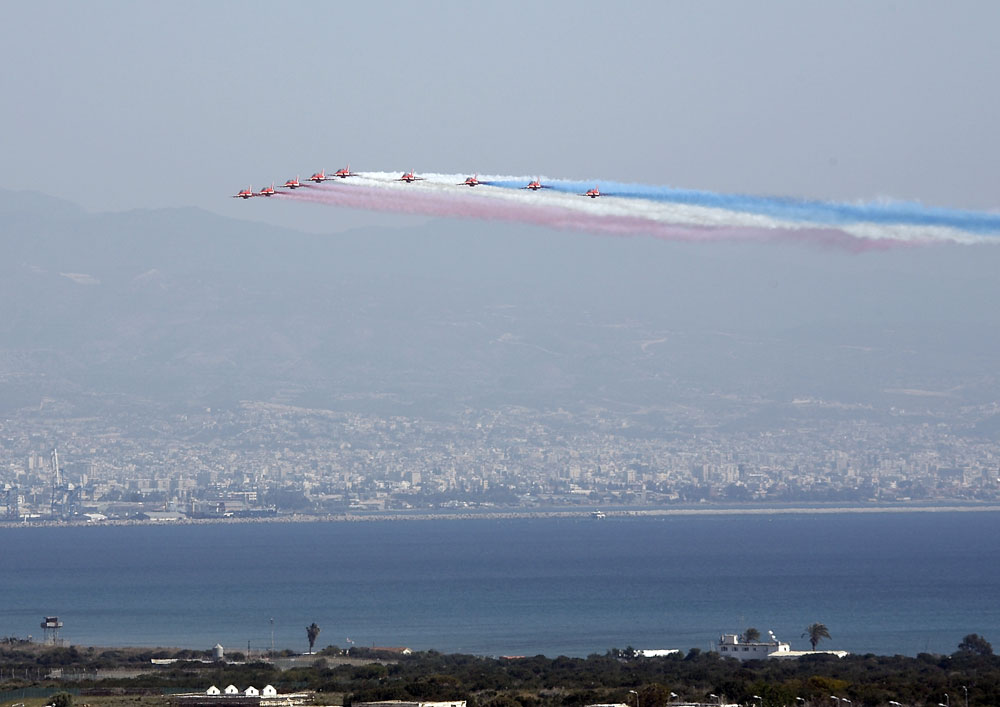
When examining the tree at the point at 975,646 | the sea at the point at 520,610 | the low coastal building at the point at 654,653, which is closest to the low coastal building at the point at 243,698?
the low coastal building at the point at 654,653

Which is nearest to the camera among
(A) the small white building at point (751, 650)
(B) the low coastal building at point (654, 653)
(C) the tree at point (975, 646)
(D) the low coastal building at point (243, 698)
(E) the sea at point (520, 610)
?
(D) the low coastal building at point (243, 698)

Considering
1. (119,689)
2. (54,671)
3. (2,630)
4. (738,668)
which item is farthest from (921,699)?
(2,630)

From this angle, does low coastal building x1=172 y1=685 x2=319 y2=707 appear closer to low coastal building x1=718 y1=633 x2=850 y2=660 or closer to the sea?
low coastal building x1=718 y1=633 x2=850 y2=660

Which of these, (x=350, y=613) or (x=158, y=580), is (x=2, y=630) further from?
(x=158, y=580)

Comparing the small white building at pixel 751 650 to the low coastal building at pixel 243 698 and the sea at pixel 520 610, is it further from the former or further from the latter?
the low coastal building at pixel 243 698

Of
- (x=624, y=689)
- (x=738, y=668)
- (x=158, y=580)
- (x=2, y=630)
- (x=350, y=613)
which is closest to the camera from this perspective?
(x=624, y=689)

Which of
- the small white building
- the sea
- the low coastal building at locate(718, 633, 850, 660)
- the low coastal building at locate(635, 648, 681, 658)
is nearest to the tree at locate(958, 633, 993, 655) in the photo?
the sea

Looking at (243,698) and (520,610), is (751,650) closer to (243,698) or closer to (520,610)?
(243,698)

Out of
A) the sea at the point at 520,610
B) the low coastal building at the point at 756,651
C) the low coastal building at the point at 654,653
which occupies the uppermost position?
the sea at the point at 520,610

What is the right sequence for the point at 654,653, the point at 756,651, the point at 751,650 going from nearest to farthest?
the point at 756,651
the point at 751,650
the point at 654,653

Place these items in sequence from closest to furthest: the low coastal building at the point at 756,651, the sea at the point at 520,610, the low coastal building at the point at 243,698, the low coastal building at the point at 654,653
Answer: the low coastal building at the point at 243,698 < the low coastal building at the point at 756,651 < the low coastal building at the point at 654,653 < the sea at the point at 520,610

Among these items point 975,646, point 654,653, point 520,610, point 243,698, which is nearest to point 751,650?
point 654,653
